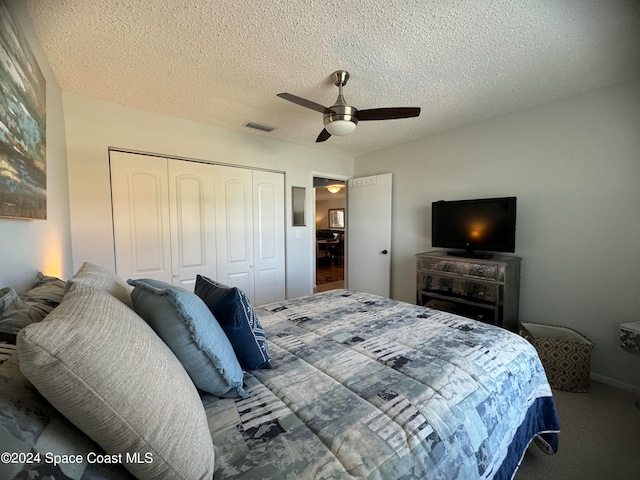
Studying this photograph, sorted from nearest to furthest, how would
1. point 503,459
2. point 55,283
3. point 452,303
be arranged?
point 503,459, point 55,283, point 452,303

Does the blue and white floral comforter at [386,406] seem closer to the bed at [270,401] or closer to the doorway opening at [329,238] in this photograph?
the bed at [270,401]

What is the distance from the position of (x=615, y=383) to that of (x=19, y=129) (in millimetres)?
4141

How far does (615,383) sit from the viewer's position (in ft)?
7.11

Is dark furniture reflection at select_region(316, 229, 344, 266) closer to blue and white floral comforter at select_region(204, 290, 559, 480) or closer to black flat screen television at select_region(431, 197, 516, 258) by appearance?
black flat screen television at select_region(431, 197, 516, 258)

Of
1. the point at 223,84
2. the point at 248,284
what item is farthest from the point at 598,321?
the point at 223,84

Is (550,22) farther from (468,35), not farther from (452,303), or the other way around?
(452,303)

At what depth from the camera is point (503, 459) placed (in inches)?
41.7

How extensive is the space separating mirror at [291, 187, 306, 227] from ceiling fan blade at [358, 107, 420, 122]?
1.81 m


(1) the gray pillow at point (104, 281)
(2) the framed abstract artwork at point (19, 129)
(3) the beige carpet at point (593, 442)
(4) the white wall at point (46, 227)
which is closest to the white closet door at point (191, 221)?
(4) the white wall at point (46, 227)

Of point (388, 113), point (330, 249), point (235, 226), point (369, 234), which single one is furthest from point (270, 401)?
point (330, 249)

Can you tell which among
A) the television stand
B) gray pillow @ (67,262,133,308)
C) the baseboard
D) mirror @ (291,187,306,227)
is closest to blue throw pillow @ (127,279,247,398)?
gray pillow @ (67,262,133,308)

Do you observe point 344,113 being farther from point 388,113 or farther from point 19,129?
point 19,129

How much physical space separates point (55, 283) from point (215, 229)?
1839mm

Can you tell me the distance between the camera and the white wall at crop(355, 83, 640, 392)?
210cm
